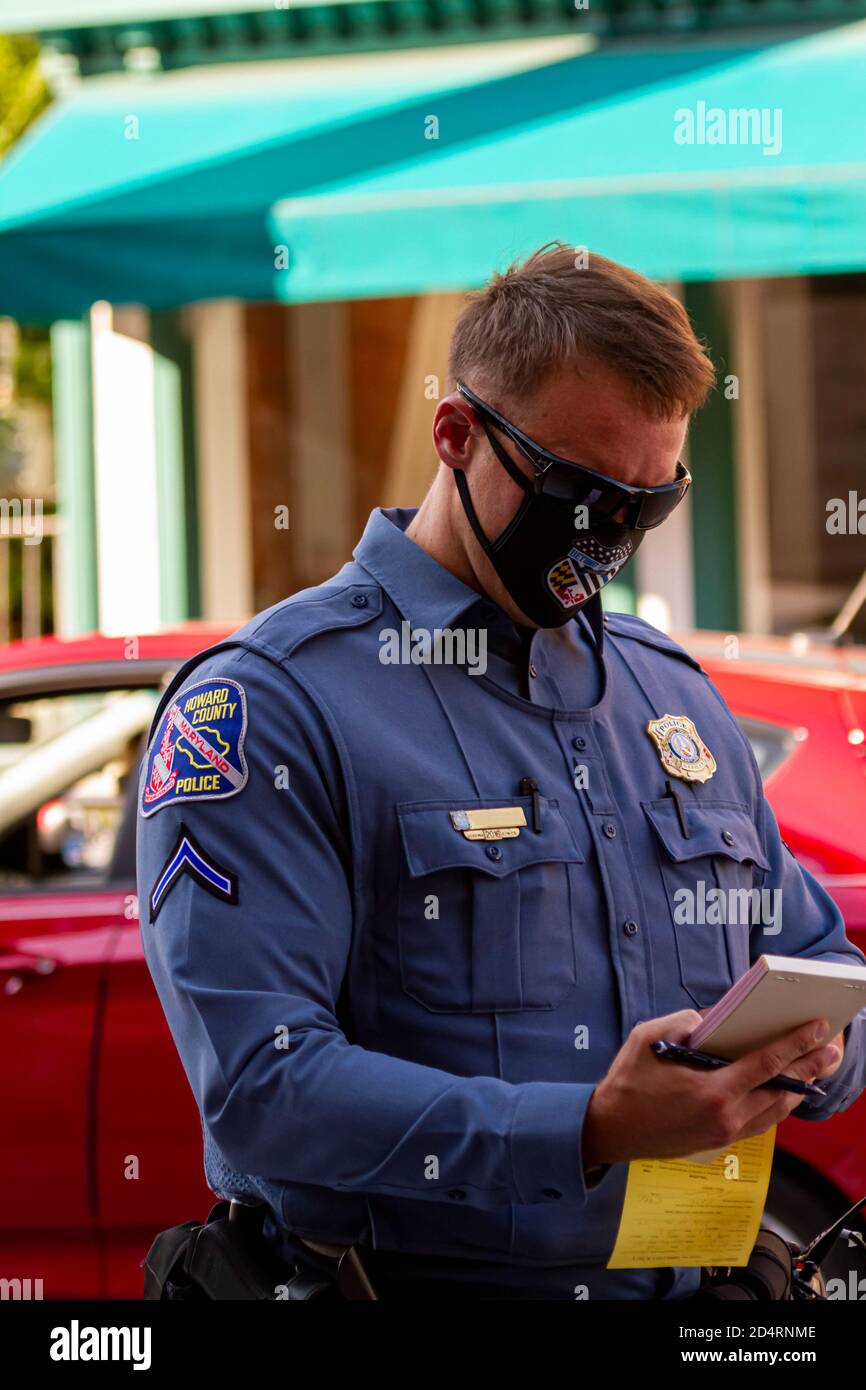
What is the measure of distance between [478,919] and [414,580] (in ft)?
1.28

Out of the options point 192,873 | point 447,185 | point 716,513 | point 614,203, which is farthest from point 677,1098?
point 716,513

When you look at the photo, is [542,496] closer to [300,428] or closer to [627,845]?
[627,845]

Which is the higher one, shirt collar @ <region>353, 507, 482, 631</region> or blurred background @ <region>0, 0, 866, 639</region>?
blurred background @ <region>0, 0, 866, 639</region>

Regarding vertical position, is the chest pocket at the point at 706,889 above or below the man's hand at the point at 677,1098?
above

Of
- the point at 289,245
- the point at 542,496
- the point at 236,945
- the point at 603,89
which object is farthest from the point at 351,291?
the point at 236,945

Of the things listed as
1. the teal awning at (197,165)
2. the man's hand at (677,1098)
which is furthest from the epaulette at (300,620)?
the teal awning at (197,165)

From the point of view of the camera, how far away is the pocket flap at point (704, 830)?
163 cm

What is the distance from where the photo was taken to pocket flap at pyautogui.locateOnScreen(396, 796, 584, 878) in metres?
1.48

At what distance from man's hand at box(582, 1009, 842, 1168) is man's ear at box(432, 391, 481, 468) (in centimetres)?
65

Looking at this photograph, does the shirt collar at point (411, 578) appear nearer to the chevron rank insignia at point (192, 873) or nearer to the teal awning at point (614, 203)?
the chevron rank insignia at point (192, 873)

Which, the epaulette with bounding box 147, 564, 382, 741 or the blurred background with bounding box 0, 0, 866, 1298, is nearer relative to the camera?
the epaulette with bounding box 147, 564, 382, 741

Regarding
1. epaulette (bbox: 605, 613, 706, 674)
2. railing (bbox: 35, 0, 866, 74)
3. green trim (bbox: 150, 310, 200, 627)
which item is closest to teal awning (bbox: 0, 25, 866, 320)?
railing (bbox: 35, 0, 866, 74)

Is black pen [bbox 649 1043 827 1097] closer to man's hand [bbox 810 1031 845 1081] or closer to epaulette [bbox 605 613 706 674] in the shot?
man's hand [bbox 810 1031 845 1081]
